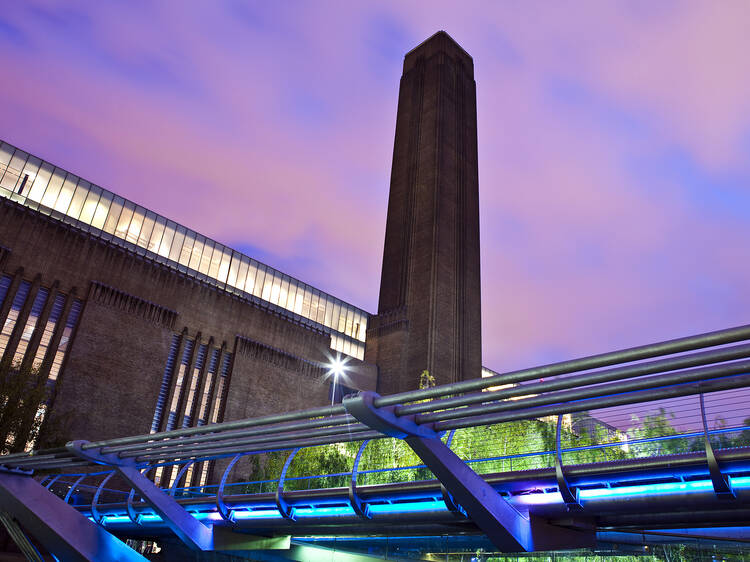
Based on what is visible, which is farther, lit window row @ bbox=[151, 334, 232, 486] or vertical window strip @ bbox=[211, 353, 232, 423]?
vertical window strip @ bbox=[211, 353, 232, 423]

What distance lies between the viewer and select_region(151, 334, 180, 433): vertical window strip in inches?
1805

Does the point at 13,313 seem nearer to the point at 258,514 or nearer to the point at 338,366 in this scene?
the point at 338,366

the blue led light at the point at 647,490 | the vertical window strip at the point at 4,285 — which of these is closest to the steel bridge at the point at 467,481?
the blue led light at the point at 647,490

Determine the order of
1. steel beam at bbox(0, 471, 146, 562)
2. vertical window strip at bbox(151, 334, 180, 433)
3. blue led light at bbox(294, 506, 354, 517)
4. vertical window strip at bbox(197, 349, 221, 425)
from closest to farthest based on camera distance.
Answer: blue led light at bbox(294, 506, 354, 517), steel beam at bbox(0, 471, 146, 562), vertical window strip at bbox(151, 334, 180, 433), vertical window strip at bbox(197, 349, 221, 425)

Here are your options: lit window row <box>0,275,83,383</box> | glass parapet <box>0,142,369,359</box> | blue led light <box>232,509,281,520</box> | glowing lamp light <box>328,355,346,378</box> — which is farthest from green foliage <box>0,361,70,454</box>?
glowing lamp light <box>328,355,346,378</box>

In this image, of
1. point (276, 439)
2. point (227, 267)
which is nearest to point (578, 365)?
point (276, 439)

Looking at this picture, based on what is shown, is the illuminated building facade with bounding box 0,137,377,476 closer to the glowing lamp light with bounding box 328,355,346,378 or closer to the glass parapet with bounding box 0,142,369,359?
the glass parapet with bounding box 0,142,369,359

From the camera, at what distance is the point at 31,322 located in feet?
133

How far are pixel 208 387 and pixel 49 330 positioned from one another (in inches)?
514

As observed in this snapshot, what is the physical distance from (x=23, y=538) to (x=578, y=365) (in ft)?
63.0

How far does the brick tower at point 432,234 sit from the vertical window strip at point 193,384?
747 inches

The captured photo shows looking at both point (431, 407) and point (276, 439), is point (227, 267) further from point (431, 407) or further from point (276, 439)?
point (431, 407)

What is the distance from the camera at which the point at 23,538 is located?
64.5 ft

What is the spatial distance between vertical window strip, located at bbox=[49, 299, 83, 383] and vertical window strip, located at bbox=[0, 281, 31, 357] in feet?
9.71
